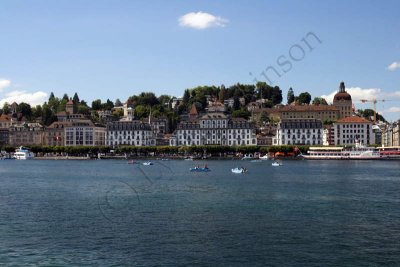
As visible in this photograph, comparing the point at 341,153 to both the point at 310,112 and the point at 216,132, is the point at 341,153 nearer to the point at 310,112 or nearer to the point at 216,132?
the point at 216,132

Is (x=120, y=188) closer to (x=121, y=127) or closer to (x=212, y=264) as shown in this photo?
(x=212, y=264)

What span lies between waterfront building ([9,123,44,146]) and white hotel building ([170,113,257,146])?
45150 mm

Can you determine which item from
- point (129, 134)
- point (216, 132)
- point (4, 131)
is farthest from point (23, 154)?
point (216, 132)

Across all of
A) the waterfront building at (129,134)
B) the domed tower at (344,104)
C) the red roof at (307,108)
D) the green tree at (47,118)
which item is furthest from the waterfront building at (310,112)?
the green tree at (47,118)

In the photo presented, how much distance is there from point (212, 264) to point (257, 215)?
41.1 feet

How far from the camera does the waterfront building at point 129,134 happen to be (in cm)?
16500

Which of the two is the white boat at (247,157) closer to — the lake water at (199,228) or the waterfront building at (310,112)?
the waterfront building at (310,112)

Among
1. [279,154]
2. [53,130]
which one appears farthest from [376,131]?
[53,130]

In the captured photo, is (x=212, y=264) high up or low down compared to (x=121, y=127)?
down

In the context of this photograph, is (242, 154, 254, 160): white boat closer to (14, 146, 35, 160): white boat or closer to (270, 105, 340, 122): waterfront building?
(270, 105, 340, 122): waterfront building

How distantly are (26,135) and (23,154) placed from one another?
84.7 ft

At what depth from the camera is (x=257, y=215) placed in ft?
117

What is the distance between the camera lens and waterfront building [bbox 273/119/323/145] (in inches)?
6063

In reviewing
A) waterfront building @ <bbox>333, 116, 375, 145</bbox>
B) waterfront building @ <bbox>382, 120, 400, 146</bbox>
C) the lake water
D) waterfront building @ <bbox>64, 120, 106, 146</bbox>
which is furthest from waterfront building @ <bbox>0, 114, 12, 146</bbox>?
the lake water
